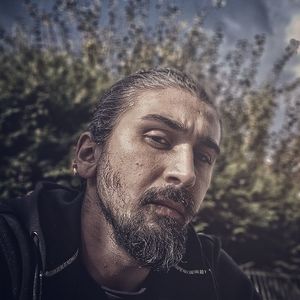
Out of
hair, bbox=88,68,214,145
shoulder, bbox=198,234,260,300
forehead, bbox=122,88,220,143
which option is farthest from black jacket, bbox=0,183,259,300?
forehead, bbox=122,88,220,143

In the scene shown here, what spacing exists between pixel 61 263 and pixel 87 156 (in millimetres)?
825

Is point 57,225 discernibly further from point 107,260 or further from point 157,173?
point 157,173

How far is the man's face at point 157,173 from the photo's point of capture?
1.73 m

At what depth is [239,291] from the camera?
2.38 m

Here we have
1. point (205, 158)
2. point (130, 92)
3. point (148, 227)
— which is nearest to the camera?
point (148, 227)

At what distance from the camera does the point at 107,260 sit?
192 centimetres

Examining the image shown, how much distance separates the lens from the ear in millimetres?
2129

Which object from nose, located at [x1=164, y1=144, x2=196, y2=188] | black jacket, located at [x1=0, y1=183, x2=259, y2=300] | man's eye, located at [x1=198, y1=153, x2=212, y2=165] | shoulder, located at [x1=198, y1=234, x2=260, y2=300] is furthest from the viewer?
shoulder, located at [x1=198, y1=234, x2=260, y2=300]

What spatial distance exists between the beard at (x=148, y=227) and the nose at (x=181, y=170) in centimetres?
5

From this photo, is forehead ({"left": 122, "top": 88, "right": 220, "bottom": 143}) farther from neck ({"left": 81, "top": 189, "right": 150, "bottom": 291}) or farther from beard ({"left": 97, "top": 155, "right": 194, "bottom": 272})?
neck ({"left": 81, "top": 189, "right": 150, "bottom": 291})

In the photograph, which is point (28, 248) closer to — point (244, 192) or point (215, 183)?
point (215, 183)

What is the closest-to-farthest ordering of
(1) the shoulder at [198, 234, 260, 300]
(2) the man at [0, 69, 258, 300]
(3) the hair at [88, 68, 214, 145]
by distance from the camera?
(2) the man at [0, 69, 258, 300] → (3) the hair at [88, 68, 214, 145] → (1) the shoulder at [198, 234, 260, 300]

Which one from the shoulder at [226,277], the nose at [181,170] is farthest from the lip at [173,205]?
the shoulder at [226,277]

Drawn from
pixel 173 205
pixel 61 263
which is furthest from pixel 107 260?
pixel 173 205
